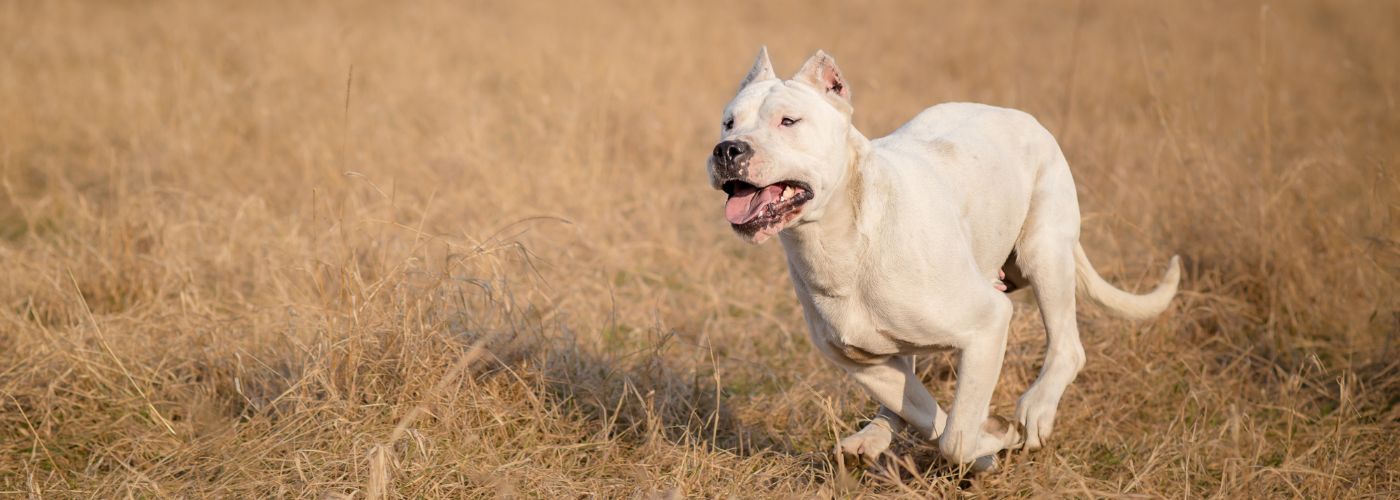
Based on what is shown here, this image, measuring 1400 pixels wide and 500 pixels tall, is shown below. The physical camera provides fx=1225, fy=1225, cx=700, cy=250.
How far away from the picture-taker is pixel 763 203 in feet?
10.9

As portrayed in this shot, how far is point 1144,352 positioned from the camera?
17.2 ft

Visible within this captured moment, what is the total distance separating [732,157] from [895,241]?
1.92 ft

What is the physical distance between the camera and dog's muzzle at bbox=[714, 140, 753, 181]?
10.6ft

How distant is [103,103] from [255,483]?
6.27 meters

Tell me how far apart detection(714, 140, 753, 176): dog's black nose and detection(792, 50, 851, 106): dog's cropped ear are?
43cm

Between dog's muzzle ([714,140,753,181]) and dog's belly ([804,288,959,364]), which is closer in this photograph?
dog's muzzle ([714,140,753,181])

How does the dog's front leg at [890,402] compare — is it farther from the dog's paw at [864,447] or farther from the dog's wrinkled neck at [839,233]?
the dog's wrinkled neck at [839,233]

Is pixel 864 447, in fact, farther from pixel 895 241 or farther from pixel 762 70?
pixel 762 70

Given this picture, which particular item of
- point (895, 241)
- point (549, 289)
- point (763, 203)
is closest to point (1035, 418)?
point (895, 241)

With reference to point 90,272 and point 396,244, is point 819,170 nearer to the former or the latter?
point 396,244

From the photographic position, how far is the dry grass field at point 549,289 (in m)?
4.09

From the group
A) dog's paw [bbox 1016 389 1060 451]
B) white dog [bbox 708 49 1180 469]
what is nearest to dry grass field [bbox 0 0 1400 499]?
dog's paw [bbox 1016 389 1060 451]

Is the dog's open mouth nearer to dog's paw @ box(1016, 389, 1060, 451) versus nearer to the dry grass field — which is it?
the dry grass field

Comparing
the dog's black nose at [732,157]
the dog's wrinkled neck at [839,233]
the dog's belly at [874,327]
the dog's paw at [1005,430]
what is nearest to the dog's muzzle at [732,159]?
the dog's black nose at [732,157]
